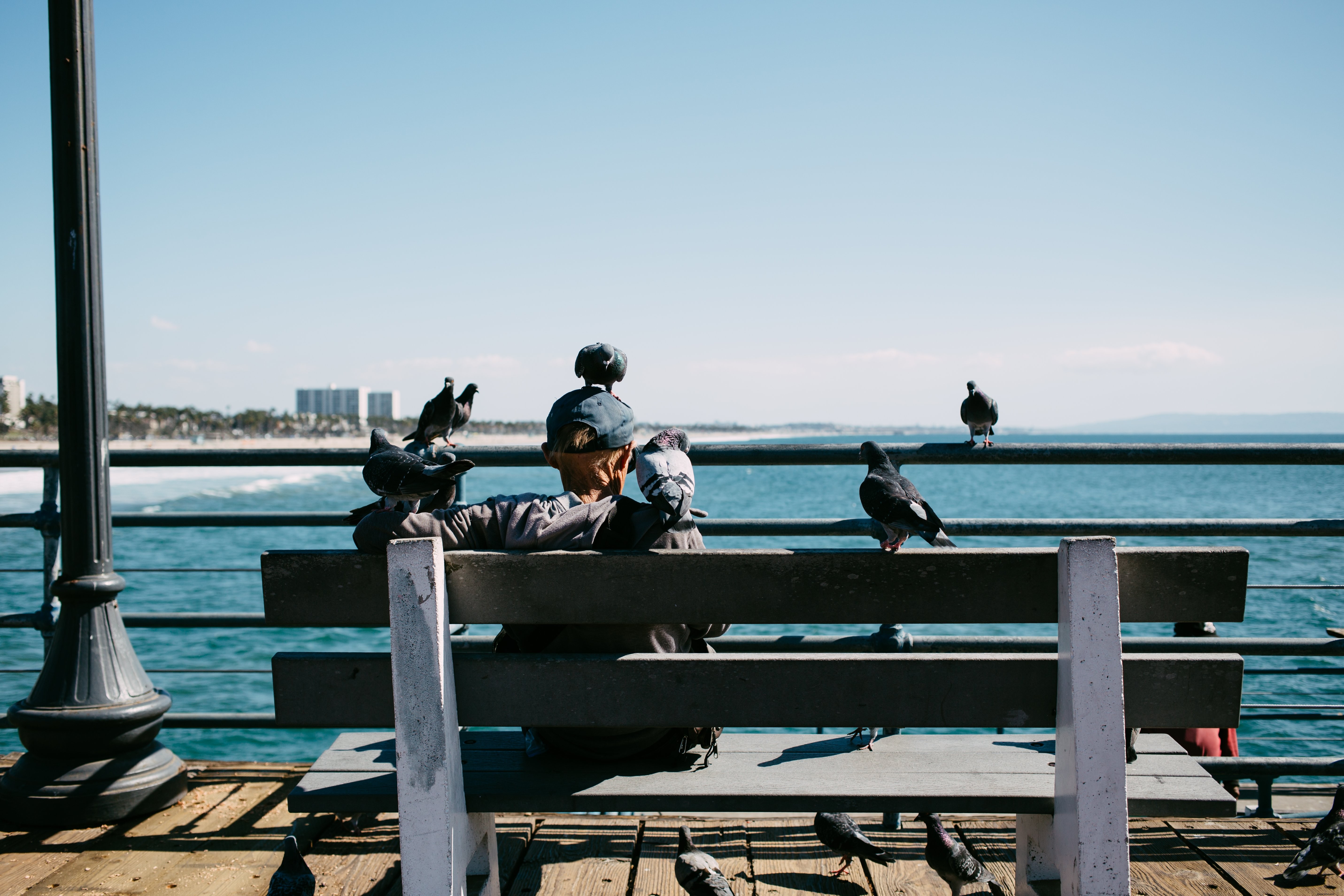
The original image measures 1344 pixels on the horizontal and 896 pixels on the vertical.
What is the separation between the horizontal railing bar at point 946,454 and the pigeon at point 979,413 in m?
0.13

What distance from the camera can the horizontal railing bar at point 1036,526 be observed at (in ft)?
10.6

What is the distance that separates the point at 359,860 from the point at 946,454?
2373 mm

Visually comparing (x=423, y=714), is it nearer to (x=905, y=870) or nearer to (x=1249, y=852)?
(x=905, y=870)

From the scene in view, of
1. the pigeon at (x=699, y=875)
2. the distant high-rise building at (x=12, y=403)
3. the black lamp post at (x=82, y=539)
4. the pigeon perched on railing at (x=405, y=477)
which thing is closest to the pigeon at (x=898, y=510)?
the pigeon at (x=699, y=875)

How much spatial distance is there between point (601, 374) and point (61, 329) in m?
2.02

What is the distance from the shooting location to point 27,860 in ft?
9.63

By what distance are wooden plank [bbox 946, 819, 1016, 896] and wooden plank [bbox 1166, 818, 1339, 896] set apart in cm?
30

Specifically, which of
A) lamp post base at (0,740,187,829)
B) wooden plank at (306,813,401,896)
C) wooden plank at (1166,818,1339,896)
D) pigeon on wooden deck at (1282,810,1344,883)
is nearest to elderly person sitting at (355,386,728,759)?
wooden plank at (306,813,401,896)

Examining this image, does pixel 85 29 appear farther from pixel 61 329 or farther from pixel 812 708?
pixel 812 708

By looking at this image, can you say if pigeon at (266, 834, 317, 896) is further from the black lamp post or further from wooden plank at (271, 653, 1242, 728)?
the black lamp post

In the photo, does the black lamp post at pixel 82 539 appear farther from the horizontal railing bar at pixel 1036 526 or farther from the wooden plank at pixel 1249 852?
the wooden plank at pixel 1249 852

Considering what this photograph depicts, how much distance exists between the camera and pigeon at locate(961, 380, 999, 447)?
3492 millimetres

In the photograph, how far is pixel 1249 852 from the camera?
9.65 ft

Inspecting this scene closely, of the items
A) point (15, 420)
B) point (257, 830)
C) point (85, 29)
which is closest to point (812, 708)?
point (257, 830)
